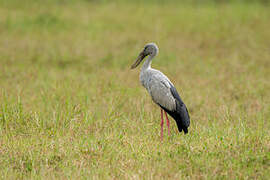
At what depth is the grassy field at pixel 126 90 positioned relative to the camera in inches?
167

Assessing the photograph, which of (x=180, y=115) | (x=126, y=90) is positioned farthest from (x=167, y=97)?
(x=126, y=90)

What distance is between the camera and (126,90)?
6688 mm

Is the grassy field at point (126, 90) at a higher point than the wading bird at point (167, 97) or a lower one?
lower

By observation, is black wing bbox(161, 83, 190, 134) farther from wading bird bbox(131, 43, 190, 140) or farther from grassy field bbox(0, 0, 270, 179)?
grassy field bbox(0, 0, 270, 179)

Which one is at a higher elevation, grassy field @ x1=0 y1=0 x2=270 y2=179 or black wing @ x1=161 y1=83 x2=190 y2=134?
black wing @ x1=161 y1=83 x2=190 y2=134

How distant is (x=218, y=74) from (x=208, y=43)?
290 cm

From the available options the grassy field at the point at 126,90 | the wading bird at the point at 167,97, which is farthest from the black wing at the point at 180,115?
the grassy field at the point at 126,90

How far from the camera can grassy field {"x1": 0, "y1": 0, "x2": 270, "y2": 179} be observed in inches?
167

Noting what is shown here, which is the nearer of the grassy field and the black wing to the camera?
the grassy field

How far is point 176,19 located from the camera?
44.2 feet

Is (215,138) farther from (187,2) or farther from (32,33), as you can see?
(187,2)

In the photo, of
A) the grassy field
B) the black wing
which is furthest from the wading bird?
the grassy field

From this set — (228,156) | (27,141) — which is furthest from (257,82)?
(27,141)

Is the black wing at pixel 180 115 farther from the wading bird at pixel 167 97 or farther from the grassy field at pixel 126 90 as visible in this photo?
the grassy field at pixel 126 90
